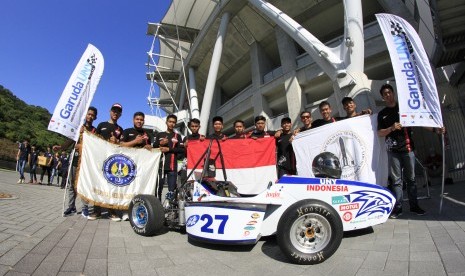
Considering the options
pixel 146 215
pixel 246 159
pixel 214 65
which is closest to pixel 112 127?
pixel 146 215

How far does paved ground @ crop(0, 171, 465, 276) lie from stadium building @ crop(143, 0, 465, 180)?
708 cm

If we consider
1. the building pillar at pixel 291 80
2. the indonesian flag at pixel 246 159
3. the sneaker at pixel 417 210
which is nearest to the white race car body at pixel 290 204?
the sneaker at pixel 417 210

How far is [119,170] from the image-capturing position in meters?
6.11

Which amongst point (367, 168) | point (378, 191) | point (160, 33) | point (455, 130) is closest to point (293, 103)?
point (455, 130)

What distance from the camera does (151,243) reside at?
14.0 feet

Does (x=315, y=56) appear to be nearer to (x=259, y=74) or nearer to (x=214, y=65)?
(x=214, y=65)

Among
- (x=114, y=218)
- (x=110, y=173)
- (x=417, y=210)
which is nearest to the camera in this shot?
(x=417, y=210)

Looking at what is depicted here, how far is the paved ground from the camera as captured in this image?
2.90 meters

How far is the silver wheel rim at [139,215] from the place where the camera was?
4.85 metres

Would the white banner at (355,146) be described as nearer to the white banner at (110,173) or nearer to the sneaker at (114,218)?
the white banner at (110,173)

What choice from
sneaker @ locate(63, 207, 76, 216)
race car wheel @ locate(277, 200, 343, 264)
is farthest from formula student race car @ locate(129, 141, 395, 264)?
sneaker @ locate(63, 207, 76, 216)

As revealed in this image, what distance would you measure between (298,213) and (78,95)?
17.9ft

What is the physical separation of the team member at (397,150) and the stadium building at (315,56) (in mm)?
5304

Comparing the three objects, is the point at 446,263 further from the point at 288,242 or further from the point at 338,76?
the point at 338,76
